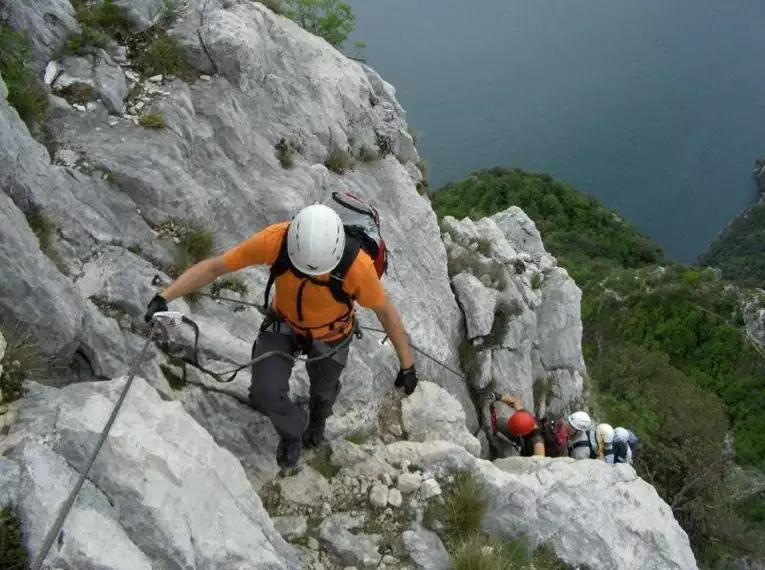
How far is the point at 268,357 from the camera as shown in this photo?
19.5ft

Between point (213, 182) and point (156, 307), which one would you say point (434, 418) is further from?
point (156, 307)

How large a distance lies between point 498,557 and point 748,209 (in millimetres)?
99245

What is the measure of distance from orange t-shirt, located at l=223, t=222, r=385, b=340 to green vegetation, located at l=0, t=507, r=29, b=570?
245 cm

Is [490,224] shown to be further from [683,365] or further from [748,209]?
[748,209]

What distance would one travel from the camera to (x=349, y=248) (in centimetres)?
563

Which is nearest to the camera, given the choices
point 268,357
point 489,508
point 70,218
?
point 268,357

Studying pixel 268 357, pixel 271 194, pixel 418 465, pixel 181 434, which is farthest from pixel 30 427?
pixel 271 194

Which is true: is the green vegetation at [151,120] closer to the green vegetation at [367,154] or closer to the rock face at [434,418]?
the green vegetation at [367,154]

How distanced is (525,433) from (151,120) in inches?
285

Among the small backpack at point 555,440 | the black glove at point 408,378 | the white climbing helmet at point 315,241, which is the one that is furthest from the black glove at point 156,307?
the small backpack at point 555,440

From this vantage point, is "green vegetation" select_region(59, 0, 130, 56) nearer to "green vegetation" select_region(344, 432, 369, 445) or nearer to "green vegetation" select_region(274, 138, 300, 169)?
"green vegetation" select_region(274, 138, 300, 169)

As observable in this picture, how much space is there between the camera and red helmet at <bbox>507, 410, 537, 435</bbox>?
10.4m

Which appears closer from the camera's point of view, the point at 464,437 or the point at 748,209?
the point at 464,437

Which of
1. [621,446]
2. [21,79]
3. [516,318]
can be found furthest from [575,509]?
[21,79]
